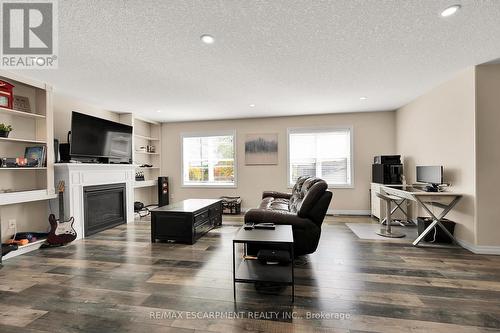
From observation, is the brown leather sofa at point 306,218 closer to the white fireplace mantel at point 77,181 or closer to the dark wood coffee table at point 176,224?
the dark wood coffee table at point 176,224

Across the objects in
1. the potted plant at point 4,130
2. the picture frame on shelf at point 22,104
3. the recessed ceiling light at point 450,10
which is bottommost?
the potted plant at point 4,130

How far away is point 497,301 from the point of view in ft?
6.29

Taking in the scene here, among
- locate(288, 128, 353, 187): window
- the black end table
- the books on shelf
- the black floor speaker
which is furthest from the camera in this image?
the black floor speaker

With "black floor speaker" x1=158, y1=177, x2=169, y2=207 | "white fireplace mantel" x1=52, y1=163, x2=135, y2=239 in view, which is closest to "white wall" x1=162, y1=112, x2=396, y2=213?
"black floor speaker" x1=158, y1=177, x2=169, y2=207

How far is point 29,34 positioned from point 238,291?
10.2 feet

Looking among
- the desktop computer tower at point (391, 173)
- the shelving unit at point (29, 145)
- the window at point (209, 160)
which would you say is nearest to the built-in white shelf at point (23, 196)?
the shelving unit at point (29, 145)

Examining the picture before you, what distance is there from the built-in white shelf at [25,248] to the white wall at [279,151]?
3.27 meters

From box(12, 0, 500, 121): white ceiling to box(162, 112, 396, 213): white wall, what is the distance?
134 cm

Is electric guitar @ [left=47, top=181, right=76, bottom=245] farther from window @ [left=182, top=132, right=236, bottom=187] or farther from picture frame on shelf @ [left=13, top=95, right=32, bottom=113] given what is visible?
window @ [left=182, top=132, right=236, bottom=187]

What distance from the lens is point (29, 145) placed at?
352 cm

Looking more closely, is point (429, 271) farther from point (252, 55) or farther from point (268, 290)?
point (252, 55)

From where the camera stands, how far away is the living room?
6.11 feet

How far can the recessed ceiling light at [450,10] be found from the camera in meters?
1.82

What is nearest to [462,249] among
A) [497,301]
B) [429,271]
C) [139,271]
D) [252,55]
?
→ [429,271]
